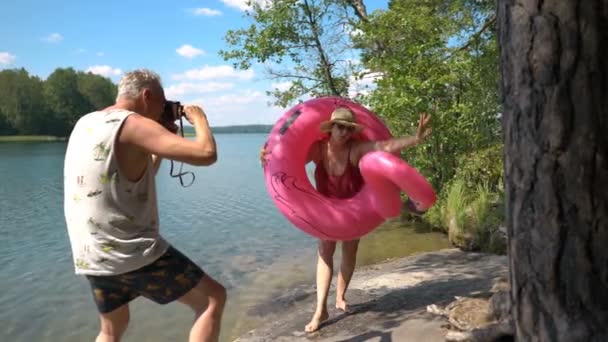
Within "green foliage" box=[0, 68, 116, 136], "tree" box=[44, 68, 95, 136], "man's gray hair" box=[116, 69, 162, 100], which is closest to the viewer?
"man's gray hair" box=[116, 69, 162, 100]

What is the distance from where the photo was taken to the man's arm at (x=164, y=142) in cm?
187

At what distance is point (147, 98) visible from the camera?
2.09 meters

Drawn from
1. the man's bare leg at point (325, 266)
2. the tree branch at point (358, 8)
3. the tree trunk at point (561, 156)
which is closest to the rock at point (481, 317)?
the man's bare leg at point (325, 266)

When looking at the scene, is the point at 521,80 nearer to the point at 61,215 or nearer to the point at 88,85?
the point at 61,215

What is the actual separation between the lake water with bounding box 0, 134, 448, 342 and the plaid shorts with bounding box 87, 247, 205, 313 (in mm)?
2266

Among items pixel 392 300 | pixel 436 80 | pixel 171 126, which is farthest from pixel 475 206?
pixel 171 126

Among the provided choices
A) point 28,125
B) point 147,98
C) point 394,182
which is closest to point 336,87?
point 394,182

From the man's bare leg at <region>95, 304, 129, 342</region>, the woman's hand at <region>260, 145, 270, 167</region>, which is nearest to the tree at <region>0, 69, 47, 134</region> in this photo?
the woman's hand at <region>260, 145, 270, 167</region>

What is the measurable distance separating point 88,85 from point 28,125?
681cm

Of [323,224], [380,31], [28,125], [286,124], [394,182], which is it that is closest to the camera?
[394,182]

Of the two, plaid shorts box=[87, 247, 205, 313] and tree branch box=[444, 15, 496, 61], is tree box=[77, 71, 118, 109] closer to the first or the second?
tree branch box=[444, 15, 496, 61]

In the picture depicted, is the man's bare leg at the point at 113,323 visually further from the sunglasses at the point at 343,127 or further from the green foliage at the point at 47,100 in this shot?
the green foliage at the point at 47,100

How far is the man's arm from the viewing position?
187cm

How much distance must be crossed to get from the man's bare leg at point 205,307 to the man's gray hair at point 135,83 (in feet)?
2.74
